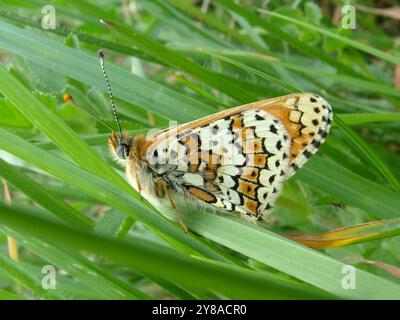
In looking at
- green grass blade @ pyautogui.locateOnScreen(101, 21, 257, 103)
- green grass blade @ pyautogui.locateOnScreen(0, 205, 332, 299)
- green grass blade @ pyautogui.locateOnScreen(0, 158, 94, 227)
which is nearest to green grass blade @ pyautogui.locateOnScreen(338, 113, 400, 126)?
green grass blade @ pyautogui.locateOnScreen(101, 21, 257, 103)

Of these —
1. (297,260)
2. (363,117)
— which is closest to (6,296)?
(297,260)

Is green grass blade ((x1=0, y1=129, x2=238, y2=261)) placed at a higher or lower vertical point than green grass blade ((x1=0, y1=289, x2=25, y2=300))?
higher

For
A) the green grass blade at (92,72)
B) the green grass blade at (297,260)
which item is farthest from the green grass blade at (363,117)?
the green grass blade at (297,260)

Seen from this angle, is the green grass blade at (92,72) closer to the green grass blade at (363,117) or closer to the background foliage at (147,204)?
the background foliage at (147,204)

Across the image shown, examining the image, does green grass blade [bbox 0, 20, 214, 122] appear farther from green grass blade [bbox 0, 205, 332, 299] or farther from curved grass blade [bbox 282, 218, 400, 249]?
green grass blade [bbox 0, 205, 332, 299]

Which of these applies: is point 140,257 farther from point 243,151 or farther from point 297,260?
point 243,151

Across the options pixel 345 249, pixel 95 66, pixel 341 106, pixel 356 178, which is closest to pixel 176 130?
pixel 95 66
